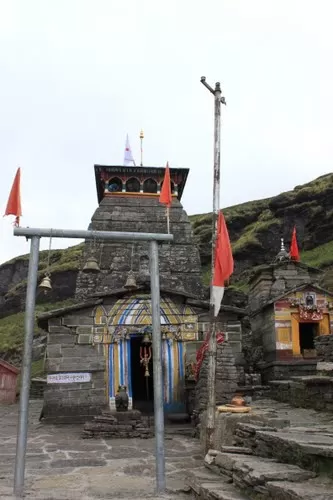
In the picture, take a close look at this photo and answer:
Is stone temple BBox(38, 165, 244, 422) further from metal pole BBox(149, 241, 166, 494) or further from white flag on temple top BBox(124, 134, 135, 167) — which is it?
white flag on temple top BBox(124, 134, 135, 167)

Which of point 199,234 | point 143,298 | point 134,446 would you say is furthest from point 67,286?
point 134,446

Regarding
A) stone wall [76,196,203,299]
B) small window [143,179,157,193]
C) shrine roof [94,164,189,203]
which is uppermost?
shrine roof [94,164,189,203]

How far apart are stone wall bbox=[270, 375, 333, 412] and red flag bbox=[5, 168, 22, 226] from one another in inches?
277

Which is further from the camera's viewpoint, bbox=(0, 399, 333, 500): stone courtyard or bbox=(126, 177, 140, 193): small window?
bbox=(126, 177, 140, 193): small window

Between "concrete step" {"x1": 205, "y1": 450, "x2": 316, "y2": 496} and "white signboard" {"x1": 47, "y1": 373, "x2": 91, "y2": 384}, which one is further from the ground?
"white signboard" {"x1": 47, "y1": 373, "x2": 91, "y2": 384}

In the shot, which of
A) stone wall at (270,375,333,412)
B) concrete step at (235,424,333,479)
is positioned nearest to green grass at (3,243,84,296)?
stone wall at (270,375,333,412)

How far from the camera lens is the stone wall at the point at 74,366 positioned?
14891mm

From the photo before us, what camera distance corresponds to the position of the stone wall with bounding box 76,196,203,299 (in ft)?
79.1

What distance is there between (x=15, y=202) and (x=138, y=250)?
17.9 metres

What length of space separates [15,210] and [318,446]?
607cm

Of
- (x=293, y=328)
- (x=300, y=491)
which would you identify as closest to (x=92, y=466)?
(x=300, y=491)

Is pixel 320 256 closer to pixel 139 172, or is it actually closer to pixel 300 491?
pixel 139 172

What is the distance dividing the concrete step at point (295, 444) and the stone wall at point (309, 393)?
2889 millimetres

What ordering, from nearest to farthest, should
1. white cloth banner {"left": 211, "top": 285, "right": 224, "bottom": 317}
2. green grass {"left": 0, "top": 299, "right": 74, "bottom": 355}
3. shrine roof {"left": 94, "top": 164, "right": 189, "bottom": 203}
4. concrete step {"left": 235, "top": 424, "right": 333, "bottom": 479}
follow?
concrete step {"left": 235, "top": 424, "right": 333, "bottom": 479}, white cloth banner {"left": 211, "top": 285, "right": 224, "bottom": 317}, shrine roof {"left": 94, "top": 164, "right": 189, "bottom": 203}, green grass {"left": 0, "top": 299, "right": 74, "bottom": 355}
